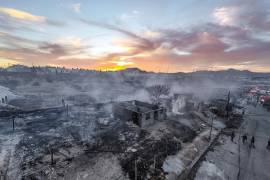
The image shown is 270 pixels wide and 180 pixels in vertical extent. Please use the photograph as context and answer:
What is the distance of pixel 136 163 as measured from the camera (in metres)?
13.9

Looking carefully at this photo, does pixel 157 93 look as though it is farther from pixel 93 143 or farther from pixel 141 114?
pixel 93 143

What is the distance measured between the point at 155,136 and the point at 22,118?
778 inches

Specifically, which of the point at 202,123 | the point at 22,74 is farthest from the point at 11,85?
the point at 202,123

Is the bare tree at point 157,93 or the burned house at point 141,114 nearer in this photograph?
the burned house at point 141,114

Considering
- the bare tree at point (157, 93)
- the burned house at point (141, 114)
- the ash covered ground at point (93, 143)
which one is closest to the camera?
the ash covered ground at point (93, 143)

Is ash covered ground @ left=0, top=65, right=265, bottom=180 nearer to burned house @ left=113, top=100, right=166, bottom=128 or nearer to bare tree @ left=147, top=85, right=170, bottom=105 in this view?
burned house @ left=113, top=100, right=166, bottom=128

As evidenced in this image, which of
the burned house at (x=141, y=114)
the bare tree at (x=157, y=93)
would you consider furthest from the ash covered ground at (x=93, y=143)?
the bare tree at (x=157, y=93)

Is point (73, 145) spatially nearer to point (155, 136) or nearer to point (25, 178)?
point (25, 178)

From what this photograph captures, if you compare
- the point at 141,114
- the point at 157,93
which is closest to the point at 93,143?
the point at 141,114

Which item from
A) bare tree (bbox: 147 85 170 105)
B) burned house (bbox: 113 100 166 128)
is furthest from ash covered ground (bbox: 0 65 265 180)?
bare tree (bbox: 147 85 170 105)

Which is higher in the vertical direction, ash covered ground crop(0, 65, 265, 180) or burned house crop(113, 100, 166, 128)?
burned house crop(113, 100, 166, 128)

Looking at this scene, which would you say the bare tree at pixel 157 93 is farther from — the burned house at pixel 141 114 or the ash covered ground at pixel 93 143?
the burned house at pixel 141 114

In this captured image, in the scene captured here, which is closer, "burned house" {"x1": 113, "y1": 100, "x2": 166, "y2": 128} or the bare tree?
"burned house" {"x1": 113, "y1": 100, "x2": 166, "y2": 128}

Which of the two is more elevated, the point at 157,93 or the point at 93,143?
the point at 157,93
